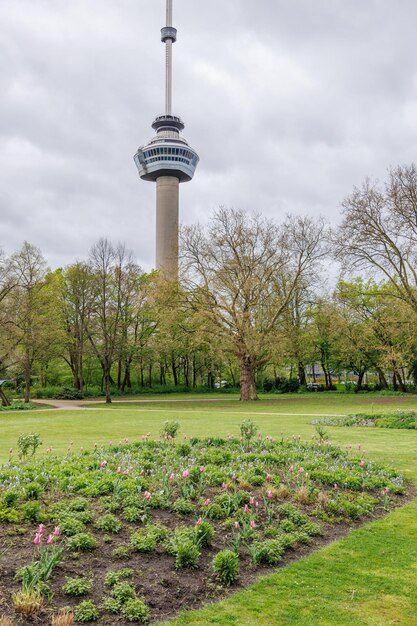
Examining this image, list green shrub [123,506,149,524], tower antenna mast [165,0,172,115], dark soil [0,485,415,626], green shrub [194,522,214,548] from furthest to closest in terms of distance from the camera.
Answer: tower antenna mast [165,0,172,115] < green shrub [123,506,149,524] < green shrub [194,522,214,548] < dark soil [0,485,415,626]

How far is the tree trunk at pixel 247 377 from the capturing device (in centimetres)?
3656

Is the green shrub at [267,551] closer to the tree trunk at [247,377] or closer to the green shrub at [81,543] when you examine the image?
the green shrub at [81,543]

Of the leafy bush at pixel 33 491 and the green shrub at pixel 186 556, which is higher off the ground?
the leafy bush at pixel 33 491

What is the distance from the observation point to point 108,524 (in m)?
5.95

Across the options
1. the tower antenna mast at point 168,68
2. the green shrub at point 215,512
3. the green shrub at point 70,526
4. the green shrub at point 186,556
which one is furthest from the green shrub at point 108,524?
the tower antenna mast at point 168,68

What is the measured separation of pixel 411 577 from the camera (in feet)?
17.4

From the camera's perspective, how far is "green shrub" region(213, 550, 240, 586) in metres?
4.99

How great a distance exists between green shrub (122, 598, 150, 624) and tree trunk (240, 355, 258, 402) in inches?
1263

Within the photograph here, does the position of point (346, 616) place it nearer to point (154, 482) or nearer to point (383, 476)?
point (154, 482)

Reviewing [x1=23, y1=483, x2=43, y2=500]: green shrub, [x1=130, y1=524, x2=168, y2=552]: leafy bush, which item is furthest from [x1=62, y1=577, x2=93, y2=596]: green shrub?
[x1=23, y1=483, x2=43, y2=500]: green shrub

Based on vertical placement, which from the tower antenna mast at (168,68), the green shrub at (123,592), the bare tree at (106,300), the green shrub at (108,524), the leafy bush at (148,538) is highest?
the tower antenna mast at (168,68)

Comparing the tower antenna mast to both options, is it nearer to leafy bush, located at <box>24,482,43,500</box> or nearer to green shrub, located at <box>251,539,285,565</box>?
leafy bush, located at <box>24,482,43,500</box>

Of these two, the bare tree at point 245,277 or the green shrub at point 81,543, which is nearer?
the green shrub at point 81,543

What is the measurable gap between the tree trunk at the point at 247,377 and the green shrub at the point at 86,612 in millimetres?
32208
